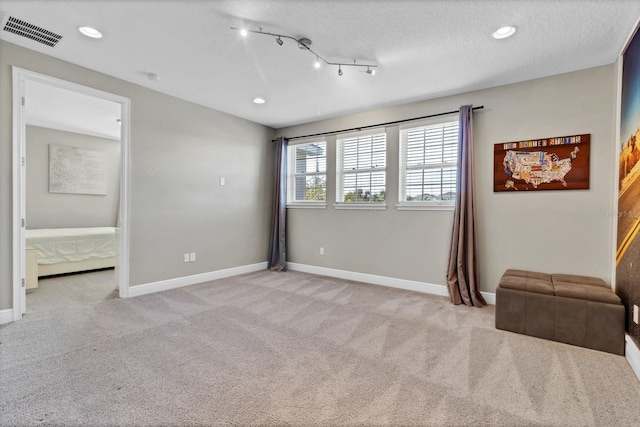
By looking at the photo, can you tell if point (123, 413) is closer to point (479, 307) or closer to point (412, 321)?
point (412, 321)

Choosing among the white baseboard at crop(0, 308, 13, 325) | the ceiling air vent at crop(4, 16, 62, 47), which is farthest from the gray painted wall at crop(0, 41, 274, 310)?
the ceiling air vent at crop(4, 16, 62, 47)

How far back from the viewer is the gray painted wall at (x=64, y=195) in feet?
17.7

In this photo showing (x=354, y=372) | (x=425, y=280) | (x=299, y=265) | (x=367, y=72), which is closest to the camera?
(x=354, y=372)

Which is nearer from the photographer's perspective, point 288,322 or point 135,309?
point 288,322

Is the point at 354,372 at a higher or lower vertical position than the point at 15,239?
lower

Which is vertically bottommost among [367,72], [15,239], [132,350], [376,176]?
[132,350]

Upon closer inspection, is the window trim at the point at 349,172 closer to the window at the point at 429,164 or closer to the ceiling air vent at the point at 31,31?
the window at the point at 429,164

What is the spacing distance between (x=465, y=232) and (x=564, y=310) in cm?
125

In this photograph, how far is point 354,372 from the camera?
205cm

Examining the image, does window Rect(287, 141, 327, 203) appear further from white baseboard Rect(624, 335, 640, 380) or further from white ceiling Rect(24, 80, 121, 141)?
white baseboard Rect(624, 335, 640, 380)

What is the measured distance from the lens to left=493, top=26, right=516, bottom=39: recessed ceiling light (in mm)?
2392

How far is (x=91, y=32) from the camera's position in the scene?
2.55 m

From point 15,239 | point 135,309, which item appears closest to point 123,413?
point 135,309

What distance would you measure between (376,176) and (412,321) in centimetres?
226
